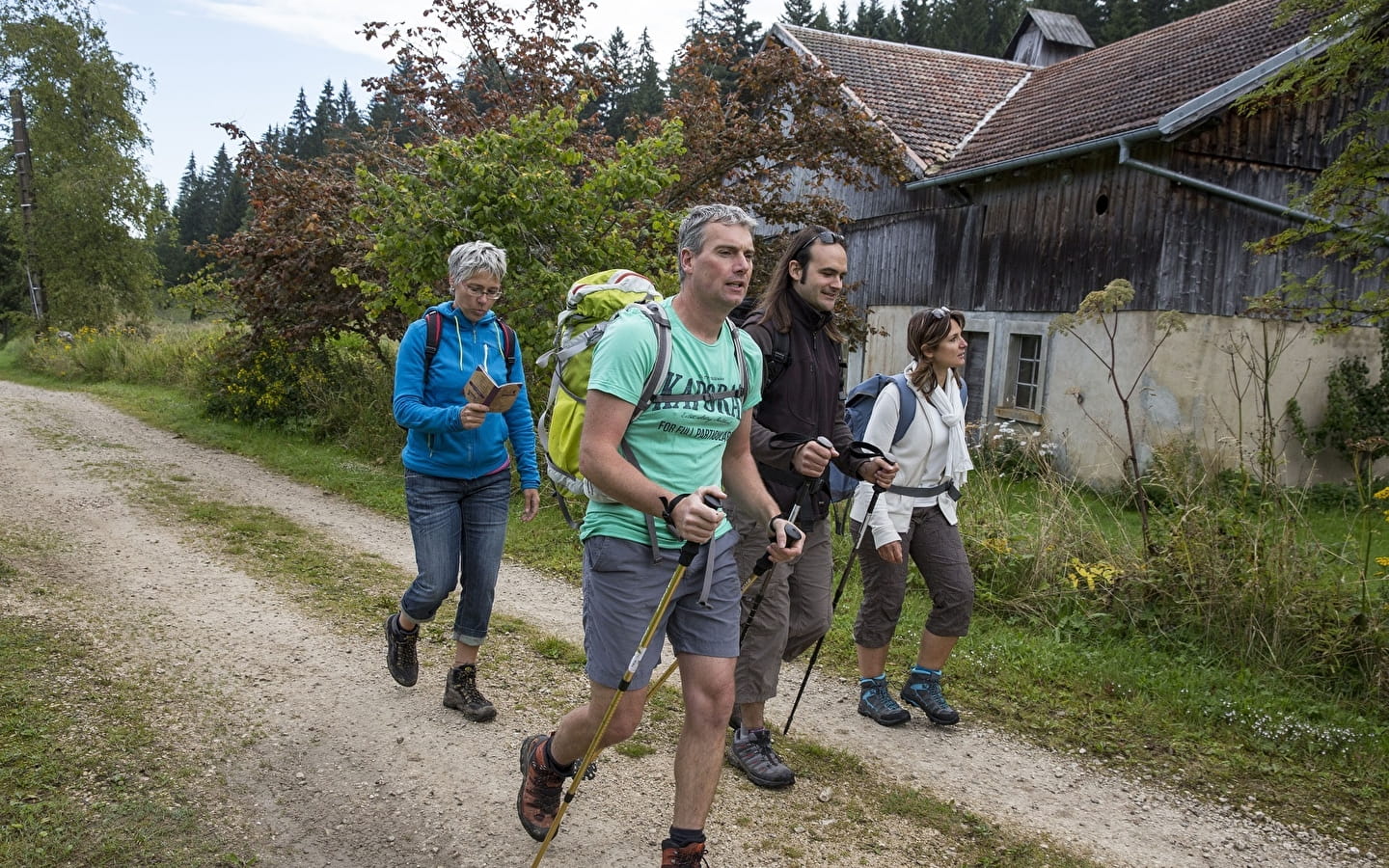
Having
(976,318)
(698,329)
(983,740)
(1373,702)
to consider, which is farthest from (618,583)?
(976,318)

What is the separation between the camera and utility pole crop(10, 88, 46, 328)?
2873 centimetres

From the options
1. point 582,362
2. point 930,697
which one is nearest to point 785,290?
point 582,362

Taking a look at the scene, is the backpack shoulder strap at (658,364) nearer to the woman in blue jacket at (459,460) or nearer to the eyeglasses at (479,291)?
the woman in blue jacket at (459,460)

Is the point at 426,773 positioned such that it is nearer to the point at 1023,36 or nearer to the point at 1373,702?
the point at 1373,702

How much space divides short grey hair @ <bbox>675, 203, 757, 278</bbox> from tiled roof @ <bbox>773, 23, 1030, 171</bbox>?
14.7 metres

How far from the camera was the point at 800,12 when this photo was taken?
5138 centimetres

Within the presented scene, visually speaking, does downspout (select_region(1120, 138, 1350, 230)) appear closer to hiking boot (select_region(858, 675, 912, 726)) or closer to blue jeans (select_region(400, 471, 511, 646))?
hiking boot (select_region(858, 675, 912, 726))

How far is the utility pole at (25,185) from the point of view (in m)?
28.7

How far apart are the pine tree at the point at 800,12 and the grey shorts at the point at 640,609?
52635 millimetres

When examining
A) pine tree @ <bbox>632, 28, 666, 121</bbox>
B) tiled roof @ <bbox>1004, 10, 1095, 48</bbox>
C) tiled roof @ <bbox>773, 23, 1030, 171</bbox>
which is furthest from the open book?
pine tree @ <bbox>632, 28, 666, 121</bbox>

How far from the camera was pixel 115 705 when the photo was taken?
14.3ft

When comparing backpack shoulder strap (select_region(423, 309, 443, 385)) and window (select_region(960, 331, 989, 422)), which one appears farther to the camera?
window (select_region(960, 331, 989, 422))

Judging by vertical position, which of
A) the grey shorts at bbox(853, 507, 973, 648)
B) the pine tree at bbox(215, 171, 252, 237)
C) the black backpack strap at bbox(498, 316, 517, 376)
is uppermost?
the pine tree at bbox(215, 171, 252, 237)

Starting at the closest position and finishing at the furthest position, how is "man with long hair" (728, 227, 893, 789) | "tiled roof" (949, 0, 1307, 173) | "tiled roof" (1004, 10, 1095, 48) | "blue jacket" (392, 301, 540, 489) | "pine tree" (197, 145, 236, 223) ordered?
"man with long hair" (728, 227, 893, 789) < "blue jacket" (392, 301, 540, 489) < "tiled roof" (949, 0, 1307, 173) < "tiled roof" (1004, 10, 1095, 48) < "pine tree" (197, 145, 236, 223)
